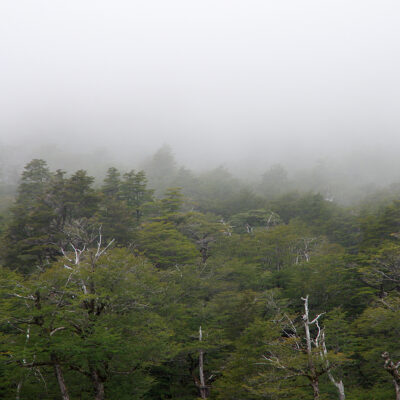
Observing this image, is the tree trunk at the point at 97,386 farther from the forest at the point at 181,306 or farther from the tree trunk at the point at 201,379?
A: the tree trunk at the point at 201,379

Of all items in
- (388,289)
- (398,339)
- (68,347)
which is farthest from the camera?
(388,289)

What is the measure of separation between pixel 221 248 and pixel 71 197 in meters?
16.5

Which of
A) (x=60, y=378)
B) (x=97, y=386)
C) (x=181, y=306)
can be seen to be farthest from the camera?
(x=181, y=306)

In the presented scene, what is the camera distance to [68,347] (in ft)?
47.2

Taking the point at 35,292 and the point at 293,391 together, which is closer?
the point at 35,292

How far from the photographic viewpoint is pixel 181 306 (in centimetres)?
2406

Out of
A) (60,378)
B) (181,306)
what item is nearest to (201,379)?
(181,306)

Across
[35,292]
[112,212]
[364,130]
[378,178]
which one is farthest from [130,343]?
[364,130]

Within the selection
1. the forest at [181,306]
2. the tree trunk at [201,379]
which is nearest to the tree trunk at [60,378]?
the forest at [181,306]

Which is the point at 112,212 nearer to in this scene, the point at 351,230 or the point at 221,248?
the point at 221,248

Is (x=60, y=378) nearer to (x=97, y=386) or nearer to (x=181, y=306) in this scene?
(x=97, y=386)

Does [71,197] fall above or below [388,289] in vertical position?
above

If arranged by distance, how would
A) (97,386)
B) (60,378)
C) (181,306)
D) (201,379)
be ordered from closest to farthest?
1. (60,378)
2. (97,386)
3. (201,379)
4. (181,306)

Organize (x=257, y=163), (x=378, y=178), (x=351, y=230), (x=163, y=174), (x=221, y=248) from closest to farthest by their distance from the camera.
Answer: (x=221, y=248) → (x=351, y=230) → (x=163, y=174) → (x=378, y=178) → (x=257, y=163)
